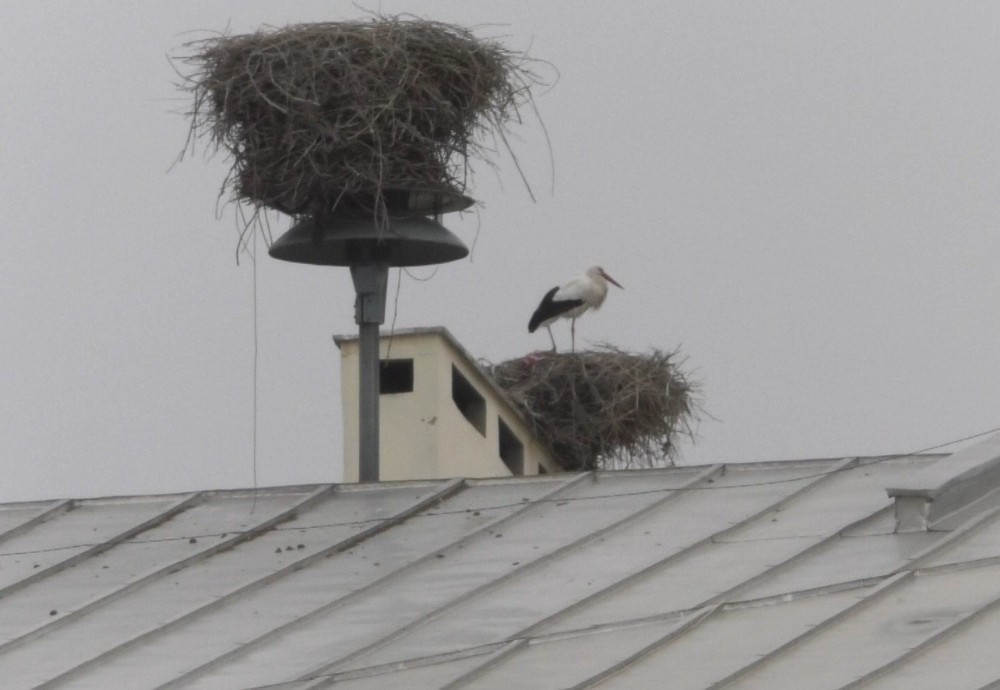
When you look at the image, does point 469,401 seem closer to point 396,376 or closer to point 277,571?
point 396,376

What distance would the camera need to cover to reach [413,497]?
8.78m

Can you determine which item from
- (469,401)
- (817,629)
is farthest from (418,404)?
(817,629)

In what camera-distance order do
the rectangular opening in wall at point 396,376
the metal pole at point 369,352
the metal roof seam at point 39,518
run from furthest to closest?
the rectangular opening in wall at point 396,376, the metal pole at point 369,352, the metal roof seam at point 39,518

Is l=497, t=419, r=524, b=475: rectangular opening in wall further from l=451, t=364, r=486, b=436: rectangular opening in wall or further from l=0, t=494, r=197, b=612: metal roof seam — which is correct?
l=0, t=494, r=197, b=612: metal roof seam

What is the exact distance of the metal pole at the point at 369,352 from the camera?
33.6 ft

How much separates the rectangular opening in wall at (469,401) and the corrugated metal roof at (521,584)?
4374 millimetres

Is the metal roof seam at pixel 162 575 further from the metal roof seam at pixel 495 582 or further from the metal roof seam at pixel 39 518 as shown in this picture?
the metal roof seam at pixel 495 582

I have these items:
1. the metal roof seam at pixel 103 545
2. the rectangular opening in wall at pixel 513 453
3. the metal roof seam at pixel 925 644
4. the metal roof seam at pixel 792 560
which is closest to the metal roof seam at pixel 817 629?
the metal roof seam at pixel 925 644

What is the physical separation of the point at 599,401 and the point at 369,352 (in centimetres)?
566

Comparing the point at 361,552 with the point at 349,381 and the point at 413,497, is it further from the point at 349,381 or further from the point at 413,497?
the point at 349,381

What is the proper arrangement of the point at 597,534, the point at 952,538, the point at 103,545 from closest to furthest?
the point at 952,538
the point at 597,534
the point at 103,545

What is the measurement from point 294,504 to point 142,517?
24.4 inches

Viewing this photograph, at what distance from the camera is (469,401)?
13992 mm

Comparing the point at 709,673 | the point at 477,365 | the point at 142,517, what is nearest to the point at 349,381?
the point at 477,365
